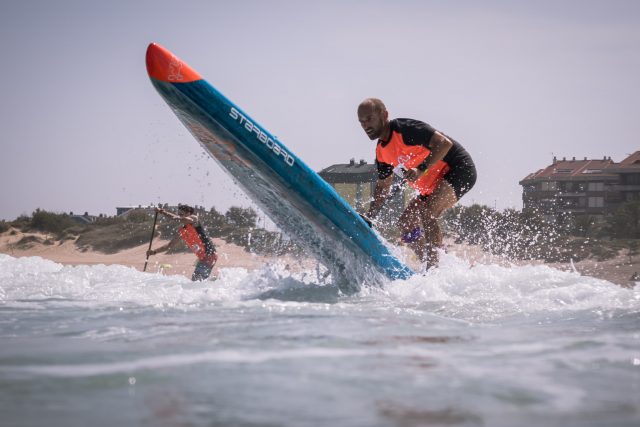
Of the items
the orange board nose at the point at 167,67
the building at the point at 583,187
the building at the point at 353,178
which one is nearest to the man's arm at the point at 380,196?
the orange board nose at the point at 167,67

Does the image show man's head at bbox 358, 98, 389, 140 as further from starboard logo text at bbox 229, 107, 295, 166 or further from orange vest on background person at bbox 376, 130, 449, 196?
starboard logo text at bbox 229, 107, 295, 166

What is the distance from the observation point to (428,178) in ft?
20.1

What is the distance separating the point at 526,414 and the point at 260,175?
12.9 ft

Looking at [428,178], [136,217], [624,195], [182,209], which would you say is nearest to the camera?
[428,178]

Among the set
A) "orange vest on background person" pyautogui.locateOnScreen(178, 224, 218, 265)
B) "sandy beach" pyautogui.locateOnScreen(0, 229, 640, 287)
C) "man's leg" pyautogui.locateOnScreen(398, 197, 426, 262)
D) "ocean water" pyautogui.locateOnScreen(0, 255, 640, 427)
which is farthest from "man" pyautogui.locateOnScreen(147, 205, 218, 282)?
"sandy beach" pyautogui.locateOnScreen(0, 229, 640, 287)

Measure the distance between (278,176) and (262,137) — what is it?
322 millimetres

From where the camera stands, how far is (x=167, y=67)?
5418mm

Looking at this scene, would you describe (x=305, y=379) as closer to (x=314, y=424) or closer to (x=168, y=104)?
(x=314, y=424)

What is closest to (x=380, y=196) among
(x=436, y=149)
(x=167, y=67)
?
(x=436, y=149)

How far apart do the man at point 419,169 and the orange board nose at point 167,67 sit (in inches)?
55.3

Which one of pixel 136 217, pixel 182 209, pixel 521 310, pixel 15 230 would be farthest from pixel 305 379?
pixel 136 217

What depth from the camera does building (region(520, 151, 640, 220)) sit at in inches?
1953

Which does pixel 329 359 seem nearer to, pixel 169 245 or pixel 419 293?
pixel 419 293

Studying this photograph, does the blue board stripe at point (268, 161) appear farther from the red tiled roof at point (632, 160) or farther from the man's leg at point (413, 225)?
the red tiled roof at point (632, 160)
